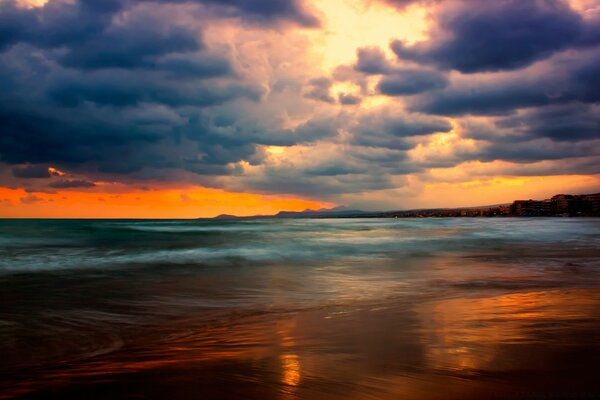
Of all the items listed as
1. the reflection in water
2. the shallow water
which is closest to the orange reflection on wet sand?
the shallow water

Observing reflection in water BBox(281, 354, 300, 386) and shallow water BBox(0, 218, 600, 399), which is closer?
shallow water BBox(0, 218, 600, 399)

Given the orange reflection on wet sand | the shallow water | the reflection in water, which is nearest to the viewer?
the shallow water

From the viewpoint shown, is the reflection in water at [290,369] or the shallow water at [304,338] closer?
the shallow water at [304,338]

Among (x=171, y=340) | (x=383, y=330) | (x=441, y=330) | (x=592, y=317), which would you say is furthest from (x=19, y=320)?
(x=592, y=317)

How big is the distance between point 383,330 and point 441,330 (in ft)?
2.76

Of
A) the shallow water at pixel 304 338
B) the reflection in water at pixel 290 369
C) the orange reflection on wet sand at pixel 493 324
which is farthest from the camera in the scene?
the orange reflection on wet sand at pixel 493 324

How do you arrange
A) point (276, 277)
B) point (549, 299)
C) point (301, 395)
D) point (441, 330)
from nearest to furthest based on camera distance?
point (301, 395) → point (441, 330) → point (549, 299) → point (276, 277)

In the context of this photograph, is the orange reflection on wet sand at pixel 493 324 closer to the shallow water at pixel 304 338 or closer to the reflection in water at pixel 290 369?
the shallow water at pixel 304 338

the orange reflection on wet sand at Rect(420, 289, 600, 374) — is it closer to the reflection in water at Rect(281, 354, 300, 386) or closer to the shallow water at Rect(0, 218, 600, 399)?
the shallow water at Rect(0, 218, 600, 399)

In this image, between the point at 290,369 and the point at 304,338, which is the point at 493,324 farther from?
the point at 290,369

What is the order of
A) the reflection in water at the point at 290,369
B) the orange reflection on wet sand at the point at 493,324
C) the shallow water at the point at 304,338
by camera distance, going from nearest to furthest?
the shallow water at the point at 304,338
the reflection in water at the point at 290,369
the orange reflection on wet sand at the point at 493,324

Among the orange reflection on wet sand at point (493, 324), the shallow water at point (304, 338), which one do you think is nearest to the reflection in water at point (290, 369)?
the shallow water at point (304, 338)

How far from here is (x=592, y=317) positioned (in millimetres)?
7496

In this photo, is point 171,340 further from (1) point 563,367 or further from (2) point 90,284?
(2) point 90,284
